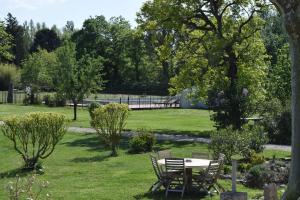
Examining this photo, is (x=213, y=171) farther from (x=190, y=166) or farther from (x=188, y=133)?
(x=188, y=133)

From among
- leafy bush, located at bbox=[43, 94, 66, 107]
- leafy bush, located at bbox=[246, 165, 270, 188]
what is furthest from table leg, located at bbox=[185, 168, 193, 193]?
leafy bush, located at bbox=[43, 94, 66, 107]

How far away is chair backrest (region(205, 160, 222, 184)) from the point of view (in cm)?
A: 1289

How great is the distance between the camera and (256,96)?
96.0ft

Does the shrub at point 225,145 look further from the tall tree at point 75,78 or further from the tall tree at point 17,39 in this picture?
the tall tree at point 17,39

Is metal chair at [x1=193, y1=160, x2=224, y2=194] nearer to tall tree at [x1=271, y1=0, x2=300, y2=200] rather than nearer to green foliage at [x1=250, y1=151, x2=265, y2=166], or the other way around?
green foliage at [x1=250, y1=151, x2=265, y2=166]

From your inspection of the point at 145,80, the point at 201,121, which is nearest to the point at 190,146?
the point at 201,121

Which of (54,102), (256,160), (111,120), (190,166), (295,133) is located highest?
(295,133)

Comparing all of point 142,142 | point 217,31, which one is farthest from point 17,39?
point 142,142

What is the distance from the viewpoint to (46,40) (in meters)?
113

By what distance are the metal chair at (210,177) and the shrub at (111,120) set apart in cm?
739

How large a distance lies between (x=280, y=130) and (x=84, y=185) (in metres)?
13.7

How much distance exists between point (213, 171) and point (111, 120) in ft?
24.9

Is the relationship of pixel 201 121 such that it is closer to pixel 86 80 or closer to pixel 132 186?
pixel 86 80

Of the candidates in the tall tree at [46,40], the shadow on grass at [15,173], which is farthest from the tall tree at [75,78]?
the tall tree at [46,40]
